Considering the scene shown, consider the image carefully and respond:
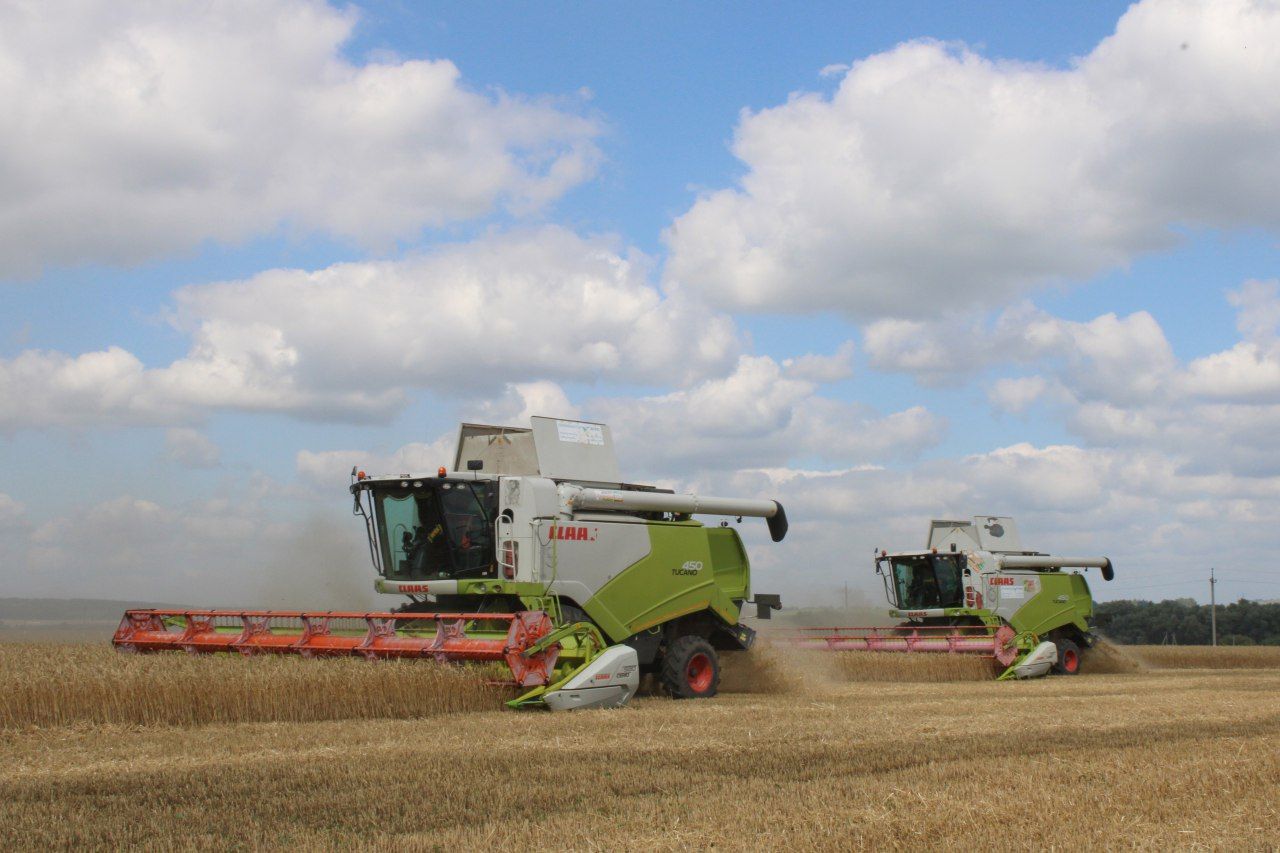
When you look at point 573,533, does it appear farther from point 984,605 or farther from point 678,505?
point 984,605

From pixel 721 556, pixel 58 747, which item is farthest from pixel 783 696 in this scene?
pixel 58 747

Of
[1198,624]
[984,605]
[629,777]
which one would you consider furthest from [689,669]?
[1198,624]

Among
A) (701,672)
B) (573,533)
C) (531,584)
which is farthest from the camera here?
(701,672)

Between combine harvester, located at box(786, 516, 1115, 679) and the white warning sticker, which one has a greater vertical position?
the white warning sticker

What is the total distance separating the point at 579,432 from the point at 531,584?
7.28 ft

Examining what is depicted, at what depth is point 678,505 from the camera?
14188mm

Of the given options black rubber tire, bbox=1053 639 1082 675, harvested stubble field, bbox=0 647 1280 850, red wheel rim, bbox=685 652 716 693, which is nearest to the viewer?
harvested stubble field, bbox=0 647 1280 850

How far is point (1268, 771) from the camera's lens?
22.7ft

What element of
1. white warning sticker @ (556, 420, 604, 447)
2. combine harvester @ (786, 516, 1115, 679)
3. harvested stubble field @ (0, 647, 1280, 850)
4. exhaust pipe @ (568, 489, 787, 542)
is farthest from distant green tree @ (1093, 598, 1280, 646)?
harvested stubble field @ (0, 647, 1280, 850)

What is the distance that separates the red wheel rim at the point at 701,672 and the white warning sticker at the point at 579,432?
2.73 meters

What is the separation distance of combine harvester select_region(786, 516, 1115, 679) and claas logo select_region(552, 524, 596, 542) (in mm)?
9339

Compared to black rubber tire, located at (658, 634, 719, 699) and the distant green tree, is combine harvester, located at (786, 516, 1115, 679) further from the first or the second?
the distant green tree

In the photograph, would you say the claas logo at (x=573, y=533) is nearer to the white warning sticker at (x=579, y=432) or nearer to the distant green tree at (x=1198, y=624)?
the white warning sticker at (x=579, y=432)

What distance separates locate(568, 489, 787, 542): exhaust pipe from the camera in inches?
514
